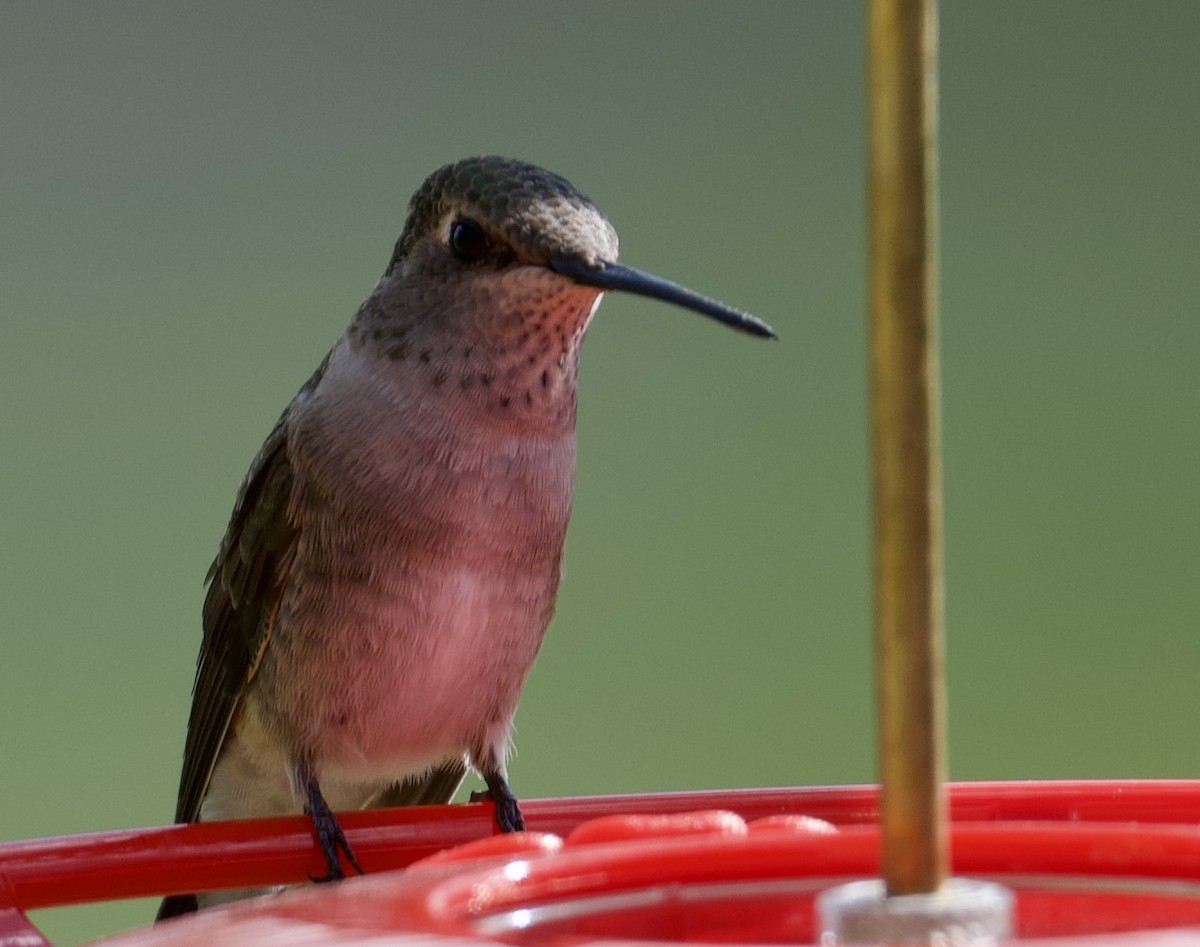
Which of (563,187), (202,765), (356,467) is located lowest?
(202,765)

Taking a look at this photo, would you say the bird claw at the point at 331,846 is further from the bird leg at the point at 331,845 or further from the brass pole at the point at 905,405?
the brass pole at the point at 905,405

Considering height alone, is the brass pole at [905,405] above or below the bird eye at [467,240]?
below

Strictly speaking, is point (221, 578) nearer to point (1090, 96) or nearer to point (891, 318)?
→ point (891, 318)

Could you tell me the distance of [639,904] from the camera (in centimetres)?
52

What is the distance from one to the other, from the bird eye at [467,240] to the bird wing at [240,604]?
25cm

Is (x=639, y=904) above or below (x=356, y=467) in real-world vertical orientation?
below

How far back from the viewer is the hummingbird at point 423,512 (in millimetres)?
1538

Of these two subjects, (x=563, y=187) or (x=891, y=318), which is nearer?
(x=891, y=318)

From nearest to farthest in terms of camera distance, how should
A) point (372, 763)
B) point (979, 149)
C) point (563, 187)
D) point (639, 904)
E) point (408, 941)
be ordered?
1. point (408, 941)
2. point (639, 904)
3. point (563, 187)
4. point (372, 763)
5. point (979, 149)

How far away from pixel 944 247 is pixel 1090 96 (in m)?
0.43

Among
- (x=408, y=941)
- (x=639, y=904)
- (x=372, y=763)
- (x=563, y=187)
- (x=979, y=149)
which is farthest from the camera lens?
(x=979, y=149)

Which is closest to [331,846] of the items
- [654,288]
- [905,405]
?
[654,288]

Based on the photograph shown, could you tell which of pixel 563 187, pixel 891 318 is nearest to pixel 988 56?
pixel 563 187

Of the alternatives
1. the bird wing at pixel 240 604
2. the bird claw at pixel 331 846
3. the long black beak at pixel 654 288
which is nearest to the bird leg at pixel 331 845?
the bird claw at pixel 331 846
